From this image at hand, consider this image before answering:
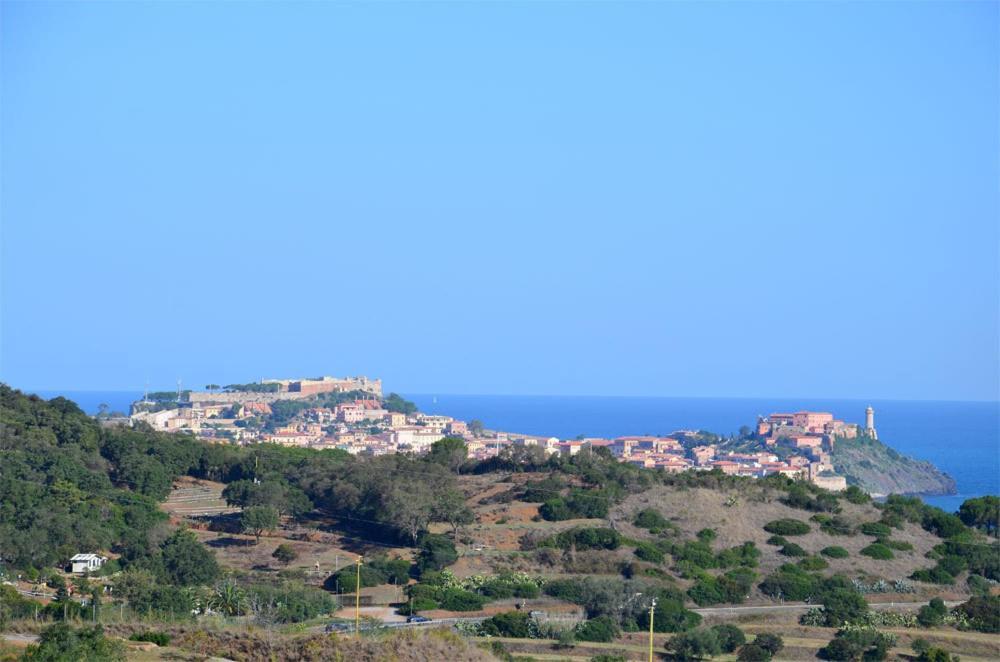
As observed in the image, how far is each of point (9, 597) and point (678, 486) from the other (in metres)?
26.9

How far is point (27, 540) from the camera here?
35.9 meters

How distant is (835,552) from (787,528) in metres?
2.54

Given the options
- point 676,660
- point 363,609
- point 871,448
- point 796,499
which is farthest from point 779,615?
point 871,448

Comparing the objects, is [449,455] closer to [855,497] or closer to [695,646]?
[855,497]

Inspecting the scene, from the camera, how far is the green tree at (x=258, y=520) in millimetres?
41438

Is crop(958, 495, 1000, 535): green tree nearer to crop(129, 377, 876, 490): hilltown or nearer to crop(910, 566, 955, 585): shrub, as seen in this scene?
crop(910, 566, 955, 585): shrub

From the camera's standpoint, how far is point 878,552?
40531 millimetres

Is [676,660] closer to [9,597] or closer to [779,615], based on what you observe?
[779,615]

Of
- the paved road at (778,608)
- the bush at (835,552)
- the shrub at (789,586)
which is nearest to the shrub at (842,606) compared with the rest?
the paved road at (778,608)

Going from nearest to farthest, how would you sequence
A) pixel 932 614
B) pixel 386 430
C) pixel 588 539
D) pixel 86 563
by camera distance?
pixel 932 614, pixel 86 563, pixel 588 539, pixel 386 430

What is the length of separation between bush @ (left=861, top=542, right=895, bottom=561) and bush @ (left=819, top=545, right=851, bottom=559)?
56 centimetres

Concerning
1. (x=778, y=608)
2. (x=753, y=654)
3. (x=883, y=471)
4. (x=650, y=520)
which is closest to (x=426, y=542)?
(x=650, y=520)

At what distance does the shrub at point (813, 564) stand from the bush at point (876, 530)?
14.6 ft

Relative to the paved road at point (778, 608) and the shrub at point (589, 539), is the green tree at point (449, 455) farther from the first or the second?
the paved road at point (778, 608)
